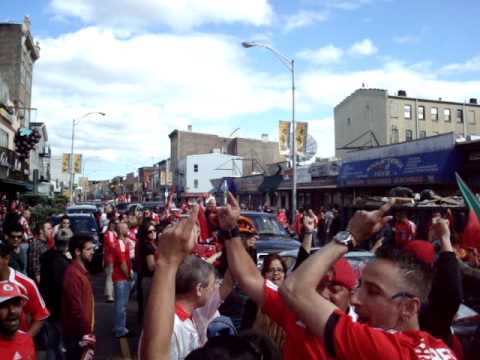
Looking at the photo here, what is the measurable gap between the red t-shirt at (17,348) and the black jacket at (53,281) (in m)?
1.52

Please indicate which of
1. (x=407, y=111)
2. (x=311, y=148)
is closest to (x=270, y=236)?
(x=311, y=148)

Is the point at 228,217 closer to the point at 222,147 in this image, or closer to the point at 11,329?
the point at 11,329

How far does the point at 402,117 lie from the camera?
42438mm

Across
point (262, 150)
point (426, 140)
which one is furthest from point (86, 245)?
point (262, 150)

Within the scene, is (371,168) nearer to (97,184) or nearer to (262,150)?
(262,150)

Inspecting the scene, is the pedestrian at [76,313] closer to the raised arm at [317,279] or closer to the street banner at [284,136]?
the raised arm at [317,279]

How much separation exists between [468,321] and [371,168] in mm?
21312

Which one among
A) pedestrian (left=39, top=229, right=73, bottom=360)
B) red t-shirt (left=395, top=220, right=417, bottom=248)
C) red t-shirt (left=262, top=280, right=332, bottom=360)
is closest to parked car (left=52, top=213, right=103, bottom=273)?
red t-shirt (left=395, top=220, right=417, bottom=248)

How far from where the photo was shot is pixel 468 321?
508 centimetres

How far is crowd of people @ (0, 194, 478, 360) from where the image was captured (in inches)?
71.0

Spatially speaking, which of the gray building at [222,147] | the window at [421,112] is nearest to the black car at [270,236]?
the window at [421,112]

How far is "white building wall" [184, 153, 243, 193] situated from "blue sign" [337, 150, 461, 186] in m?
41.0

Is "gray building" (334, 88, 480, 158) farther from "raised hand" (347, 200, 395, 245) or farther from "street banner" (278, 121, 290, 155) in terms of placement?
"raised hand" (347, 200, 395, 245)

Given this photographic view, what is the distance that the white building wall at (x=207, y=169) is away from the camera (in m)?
69.4
